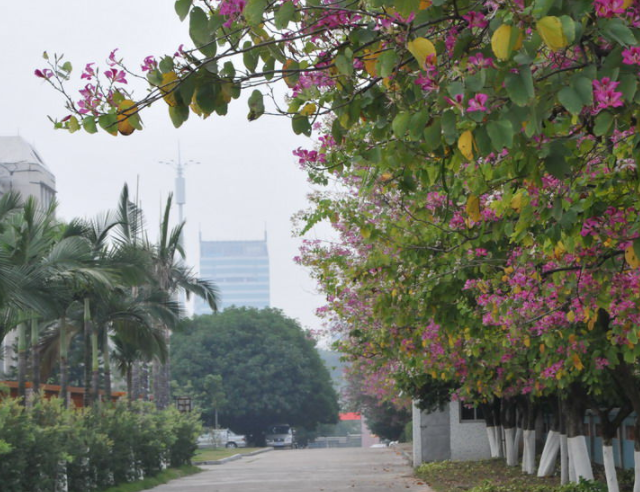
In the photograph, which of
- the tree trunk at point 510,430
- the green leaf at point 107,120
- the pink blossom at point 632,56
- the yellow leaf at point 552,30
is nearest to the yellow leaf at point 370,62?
the green leaf at point 107,120

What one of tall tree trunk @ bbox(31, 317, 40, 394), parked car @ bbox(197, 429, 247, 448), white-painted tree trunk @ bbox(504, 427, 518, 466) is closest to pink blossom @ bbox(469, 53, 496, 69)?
tall tree trunk @ bbox(31, 317, 40, 394)

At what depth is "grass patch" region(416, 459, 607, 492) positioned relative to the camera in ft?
64.1

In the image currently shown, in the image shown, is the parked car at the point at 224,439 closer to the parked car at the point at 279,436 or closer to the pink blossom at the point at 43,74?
the parked car at the point at 279,436

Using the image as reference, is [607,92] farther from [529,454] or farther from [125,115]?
[529,454]

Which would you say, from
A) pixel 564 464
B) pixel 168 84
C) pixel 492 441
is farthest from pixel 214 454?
pixel 168 84

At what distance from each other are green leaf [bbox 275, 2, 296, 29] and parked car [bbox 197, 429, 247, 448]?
6552 cm

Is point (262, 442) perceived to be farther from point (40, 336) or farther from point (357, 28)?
point (357, 28)

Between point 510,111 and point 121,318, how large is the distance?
1036 inches

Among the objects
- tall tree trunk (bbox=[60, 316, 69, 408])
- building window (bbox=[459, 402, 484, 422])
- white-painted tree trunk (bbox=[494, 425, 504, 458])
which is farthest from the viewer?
building window (bbox=[459, 402, 484, 422])

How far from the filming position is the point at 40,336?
98.8 feet

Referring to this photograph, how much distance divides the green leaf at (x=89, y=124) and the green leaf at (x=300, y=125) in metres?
1.11

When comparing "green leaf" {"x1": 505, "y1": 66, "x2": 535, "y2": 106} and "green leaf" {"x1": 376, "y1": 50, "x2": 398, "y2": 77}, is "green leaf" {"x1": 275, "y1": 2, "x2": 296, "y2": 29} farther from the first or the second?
"green leaf" {"x1": 505, "y1": 66, "x2": 535, "y2": 106}

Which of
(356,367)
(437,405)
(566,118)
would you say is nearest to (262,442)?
(437,405)

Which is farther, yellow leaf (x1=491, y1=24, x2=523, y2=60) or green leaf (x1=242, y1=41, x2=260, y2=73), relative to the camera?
green leaf (x1=242, y1=41, x2=260, y2=73)
